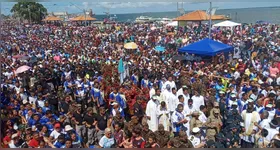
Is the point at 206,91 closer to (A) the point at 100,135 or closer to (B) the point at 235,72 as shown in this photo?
(B) the point at 235,72

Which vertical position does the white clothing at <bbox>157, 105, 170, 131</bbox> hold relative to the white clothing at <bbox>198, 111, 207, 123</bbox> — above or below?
below

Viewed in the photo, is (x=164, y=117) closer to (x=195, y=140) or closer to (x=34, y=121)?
(x=195, y=140)

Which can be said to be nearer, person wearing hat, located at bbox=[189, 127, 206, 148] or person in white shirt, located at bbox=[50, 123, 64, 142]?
person wearing hat, located at bbox=[189, 127, 206, 148]

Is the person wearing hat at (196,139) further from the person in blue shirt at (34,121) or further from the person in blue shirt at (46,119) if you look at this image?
the person in blue shirt at (34,121)

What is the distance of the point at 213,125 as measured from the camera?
19.8ft

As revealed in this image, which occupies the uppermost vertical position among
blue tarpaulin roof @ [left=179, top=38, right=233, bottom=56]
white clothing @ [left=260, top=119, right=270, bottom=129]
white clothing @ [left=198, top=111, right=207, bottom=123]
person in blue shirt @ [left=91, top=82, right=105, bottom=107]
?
blue tarpaulin roof @ [left=179, top=38, right=233, bottom=56]

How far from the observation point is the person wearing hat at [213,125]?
5926 mm

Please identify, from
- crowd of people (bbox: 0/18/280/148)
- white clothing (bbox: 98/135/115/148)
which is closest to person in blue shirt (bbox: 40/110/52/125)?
crowd of people (bbox: 0/18/280/148)

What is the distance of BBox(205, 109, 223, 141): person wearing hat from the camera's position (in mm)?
5926

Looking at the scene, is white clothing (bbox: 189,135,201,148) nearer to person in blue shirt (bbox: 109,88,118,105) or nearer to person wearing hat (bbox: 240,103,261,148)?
person wearing hat (bbox: 240,103,261,148)

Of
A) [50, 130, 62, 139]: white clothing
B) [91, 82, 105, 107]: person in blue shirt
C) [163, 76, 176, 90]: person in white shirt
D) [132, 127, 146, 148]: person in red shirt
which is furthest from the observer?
[163, 76, 176, 90]: person in white shirt

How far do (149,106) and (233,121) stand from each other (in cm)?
182

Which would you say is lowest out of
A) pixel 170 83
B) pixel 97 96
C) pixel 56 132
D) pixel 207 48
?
pixel 97 96

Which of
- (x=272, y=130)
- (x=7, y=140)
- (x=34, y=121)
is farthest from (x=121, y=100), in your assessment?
(x=272, y=130)
